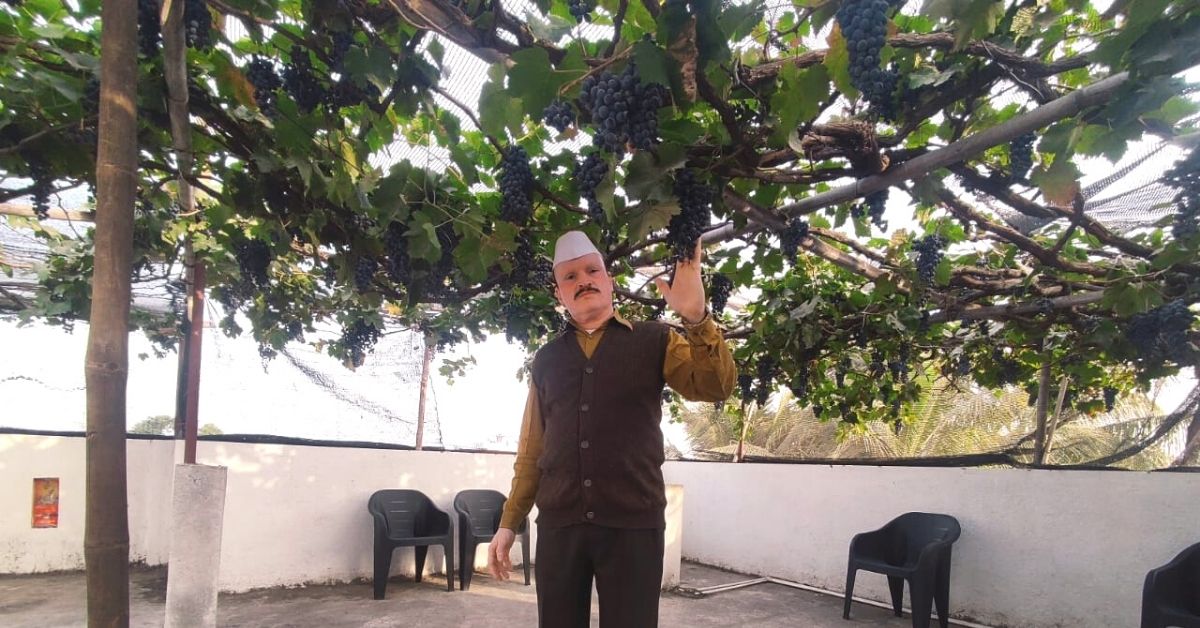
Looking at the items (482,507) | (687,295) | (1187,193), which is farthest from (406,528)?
(1187,193)

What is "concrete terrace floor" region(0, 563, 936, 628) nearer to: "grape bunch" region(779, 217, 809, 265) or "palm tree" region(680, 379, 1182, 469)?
"palm tree" region(680, 379, 1182, 469)

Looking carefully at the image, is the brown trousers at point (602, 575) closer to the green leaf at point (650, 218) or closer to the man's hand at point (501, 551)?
the man's hand at point (501, 551)

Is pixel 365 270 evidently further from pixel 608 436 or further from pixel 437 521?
pixel 437 521

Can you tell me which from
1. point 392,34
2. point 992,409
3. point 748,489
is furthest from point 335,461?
point 992,409

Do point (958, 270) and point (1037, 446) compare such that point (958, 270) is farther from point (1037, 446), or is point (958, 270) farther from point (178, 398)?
point (178, 398)

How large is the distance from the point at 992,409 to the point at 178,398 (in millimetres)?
10249

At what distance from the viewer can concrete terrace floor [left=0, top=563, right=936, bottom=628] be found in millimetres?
4336

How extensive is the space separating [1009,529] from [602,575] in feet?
15.5

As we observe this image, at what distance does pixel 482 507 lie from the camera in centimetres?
629

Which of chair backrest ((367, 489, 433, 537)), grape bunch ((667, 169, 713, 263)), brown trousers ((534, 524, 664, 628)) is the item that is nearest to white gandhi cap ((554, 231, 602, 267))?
grape bunch ((667, 169, 713, 263))

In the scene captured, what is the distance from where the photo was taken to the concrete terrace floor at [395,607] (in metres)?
4.34

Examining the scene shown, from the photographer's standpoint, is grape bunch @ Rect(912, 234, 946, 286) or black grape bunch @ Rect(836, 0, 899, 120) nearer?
black grape bunch @ Rect(836, 0, 899, 120)

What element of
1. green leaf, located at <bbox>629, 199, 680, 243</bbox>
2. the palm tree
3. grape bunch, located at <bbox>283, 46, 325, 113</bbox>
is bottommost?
the palm tree

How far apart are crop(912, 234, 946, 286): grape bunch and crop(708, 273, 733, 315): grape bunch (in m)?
0.96
